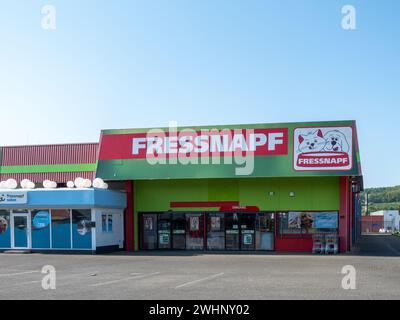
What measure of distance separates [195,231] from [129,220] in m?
3.56

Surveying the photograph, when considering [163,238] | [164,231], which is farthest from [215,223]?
[163,238]

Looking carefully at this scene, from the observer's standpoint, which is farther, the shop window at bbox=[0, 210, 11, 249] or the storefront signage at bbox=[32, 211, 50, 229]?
the shop window at bbox=[0, 210, 11, 249]

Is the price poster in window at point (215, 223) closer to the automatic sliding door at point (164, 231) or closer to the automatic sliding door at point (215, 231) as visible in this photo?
the automatic sliding door at point (215, 231)

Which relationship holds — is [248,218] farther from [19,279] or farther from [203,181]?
[19,279]

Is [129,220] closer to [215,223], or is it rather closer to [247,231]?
[215,223]

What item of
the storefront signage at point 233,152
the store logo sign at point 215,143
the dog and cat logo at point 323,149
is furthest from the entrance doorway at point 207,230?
the dog and cat logo at point 323,149

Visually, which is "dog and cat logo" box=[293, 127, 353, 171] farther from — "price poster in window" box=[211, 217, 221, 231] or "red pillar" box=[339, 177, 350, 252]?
"price poster in window" box=[211, 217, 221, 231]

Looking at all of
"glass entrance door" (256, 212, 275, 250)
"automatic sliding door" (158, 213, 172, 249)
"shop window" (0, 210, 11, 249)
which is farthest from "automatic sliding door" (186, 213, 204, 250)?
"shop window" (0, 210, 11, 249)

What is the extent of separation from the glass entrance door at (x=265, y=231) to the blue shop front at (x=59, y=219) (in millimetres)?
7218

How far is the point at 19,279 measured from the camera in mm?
16469

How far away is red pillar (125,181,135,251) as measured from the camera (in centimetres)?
2952

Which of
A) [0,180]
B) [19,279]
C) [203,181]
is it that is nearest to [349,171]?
[203,181]

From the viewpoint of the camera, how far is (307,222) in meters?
27.6

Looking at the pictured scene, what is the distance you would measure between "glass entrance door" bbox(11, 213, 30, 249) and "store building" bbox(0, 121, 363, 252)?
0.91 m
